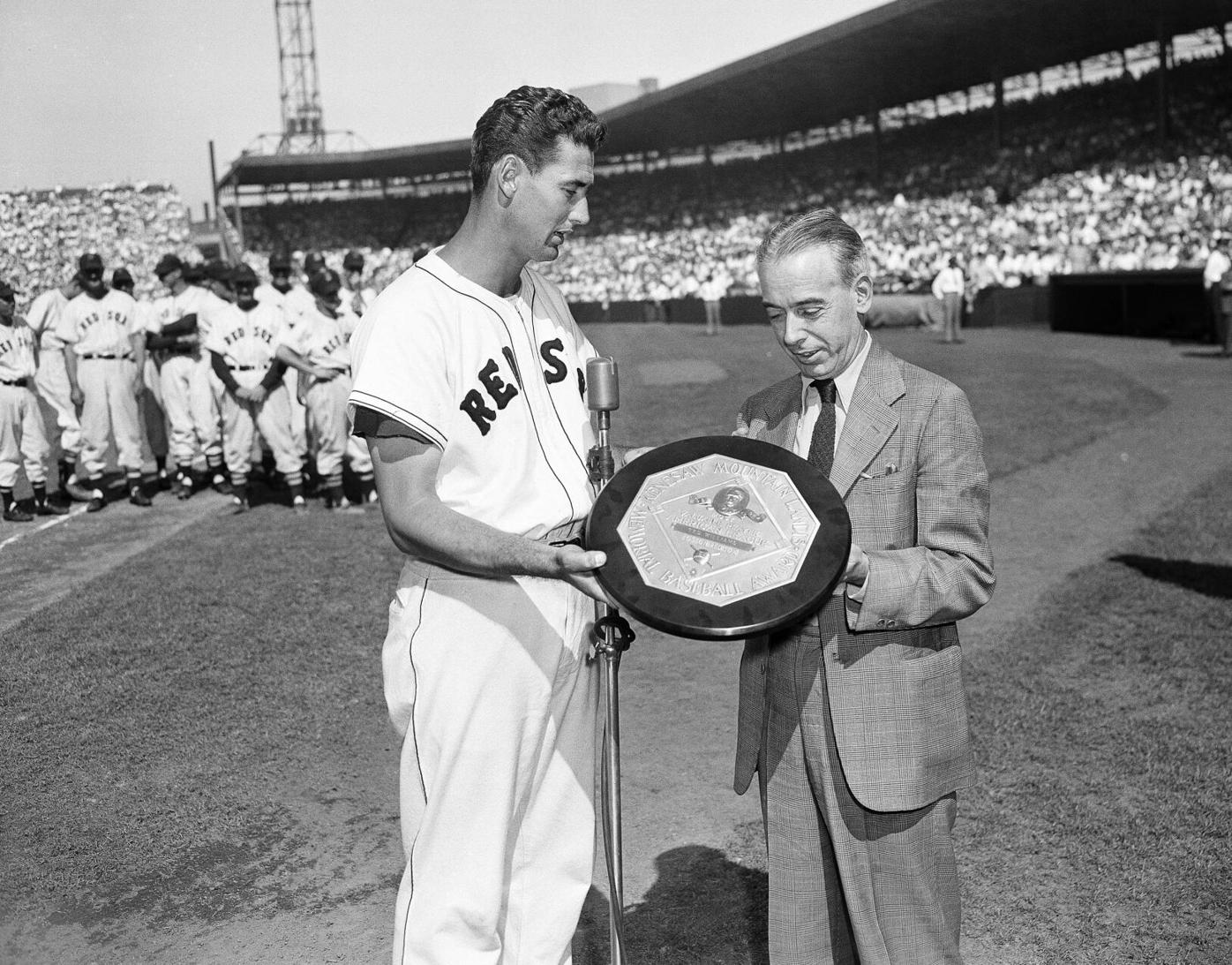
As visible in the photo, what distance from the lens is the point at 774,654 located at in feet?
8.28

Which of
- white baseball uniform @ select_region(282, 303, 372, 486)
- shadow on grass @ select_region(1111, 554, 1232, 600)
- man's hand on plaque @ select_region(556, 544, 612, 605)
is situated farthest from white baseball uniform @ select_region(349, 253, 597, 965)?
white baseball uniform @ select_region(282, 303, 372, 486)

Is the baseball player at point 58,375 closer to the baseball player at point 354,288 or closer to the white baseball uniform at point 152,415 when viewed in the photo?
the white baseball uniform at point 152,415

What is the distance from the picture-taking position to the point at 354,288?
1212 cm

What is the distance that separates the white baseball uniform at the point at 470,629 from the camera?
2.42 metres

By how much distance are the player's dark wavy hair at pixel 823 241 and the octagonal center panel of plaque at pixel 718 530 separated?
1.43ft

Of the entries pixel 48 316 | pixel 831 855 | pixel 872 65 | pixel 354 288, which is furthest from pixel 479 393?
pixel 872 65

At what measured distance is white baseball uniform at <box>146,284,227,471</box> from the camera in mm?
11398

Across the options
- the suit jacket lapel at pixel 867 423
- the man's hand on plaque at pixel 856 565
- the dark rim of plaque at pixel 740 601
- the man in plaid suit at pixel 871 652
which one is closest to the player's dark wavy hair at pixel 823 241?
the man in plaid suit at pixel 871 652

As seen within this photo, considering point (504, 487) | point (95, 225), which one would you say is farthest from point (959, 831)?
point (95, 225)

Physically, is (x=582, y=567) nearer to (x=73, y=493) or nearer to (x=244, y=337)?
(x=244, y=337)

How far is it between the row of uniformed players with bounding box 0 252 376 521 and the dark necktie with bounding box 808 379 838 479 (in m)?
8.24

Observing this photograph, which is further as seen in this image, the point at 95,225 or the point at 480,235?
the point at 95,225

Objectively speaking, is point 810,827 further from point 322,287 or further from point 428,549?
point 322,287

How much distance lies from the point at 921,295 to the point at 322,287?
19163mm
